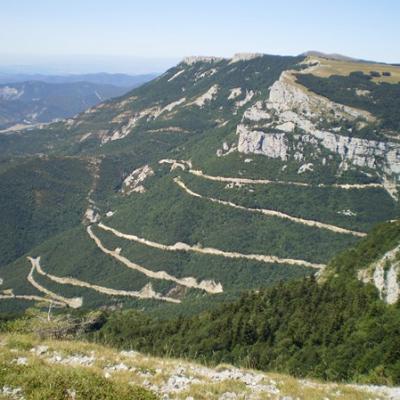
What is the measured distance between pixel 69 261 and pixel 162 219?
36.6 metres

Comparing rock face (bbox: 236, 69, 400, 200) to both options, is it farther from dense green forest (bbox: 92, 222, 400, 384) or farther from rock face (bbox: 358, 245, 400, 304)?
rock face (bbox: 358, 245, 400, 304)

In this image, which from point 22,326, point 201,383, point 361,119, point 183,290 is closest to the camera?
point 201,383

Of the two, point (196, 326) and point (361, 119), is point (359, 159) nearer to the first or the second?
point (361, 119)

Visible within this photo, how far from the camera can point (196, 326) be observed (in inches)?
2721

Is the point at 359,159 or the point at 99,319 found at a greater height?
the point at 359,159

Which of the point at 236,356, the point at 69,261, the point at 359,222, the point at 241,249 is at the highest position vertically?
the point at 236,356

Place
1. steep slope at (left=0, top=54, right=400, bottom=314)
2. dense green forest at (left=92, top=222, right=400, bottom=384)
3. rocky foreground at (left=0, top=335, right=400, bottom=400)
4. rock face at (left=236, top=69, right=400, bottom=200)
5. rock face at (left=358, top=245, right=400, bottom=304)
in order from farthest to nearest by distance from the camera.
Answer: rock face at (left=236, top=69, right=400, bottom=200)
steep slope at (left=0, top=54, right=400, bottom=314)
rock face at (left=358, top=245, right=400, bottom=304)
dense green forest at (left=92, top=222, right=400, bottom=384)
rocky foreground at (left=0, top=335, right=400, bottom=400)

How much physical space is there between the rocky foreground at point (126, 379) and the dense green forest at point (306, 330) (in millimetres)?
5875

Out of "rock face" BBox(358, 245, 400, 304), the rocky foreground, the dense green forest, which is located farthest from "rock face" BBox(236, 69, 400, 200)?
the rocky foreground

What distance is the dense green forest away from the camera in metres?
37.9

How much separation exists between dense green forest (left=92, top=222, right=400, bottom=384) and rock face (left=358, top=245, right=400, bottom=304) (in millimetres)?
946

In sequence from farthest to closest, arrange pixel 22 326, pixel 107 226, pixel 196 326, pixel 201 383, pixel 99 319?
1. pixel 107 226
2. pixel 99 319
3. pixel 196 326
4. pixel 22 326
5. pixel 201 383

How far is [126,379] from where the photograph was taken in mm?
22328

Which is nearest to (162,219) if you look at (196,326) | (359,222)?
(359,222)
